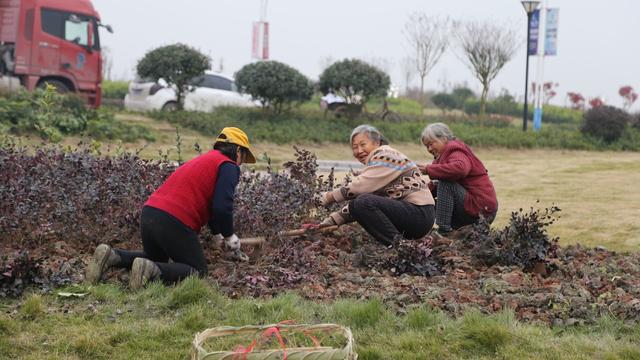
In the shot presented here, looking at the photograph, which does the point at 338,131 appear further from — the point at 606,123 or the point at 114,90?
the point at 114,90

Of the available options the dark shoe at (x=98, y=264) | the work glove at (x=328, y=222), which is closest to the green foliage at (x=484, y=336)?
the work glove at (x=328, y=222)

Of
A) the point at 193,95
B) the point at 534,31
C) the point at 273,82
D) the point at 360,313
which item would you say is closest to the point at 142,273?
the point at 360,313

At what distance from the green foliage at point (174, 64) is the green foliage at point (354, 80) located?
337 centimetres

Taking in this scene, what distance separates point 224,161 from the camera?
204 inches

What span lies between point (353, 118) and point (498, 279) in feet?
57.5

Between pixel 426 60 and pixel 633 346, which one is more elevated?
pixel 426 60

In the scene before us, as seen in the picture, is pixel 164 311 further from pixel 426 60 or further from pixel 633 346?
pixel 426 60

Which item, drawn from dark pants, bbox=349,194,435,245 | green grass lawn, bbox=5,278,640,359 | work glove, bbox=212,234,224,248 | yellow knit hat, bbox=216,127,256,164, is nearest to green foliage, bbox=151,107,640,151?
dark pants, bbox=349,194,435,245

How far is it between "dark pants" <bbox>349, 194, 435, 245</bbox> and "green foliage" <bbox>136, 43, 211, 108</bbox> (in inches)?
625

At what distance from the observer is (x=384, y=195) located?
6.26 metres

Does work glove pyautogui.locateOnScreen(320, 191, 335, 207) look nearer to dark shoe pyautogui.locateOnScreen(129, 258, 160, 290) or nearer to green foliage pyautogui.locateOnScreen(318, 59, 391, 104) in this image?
dark shoe pyautogui.locateOnScreen(129, 258, 160, 290)

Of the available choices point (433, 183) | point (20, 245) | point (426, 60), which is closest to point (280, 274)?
point (20, 245)

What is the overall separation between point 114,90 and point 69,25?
1041 cm

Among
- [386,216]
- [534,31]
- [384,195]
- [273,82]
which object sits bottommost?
[386,216]
